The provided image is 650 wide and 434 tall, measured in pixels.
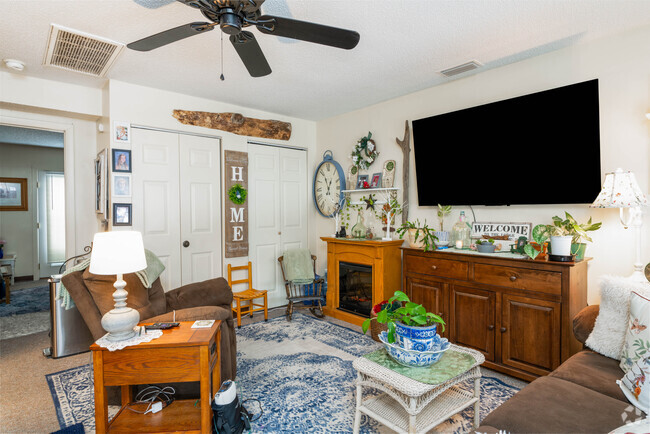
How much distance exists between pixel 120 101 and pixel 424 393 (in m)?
3.62

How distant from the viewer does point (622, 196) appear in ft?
7.18

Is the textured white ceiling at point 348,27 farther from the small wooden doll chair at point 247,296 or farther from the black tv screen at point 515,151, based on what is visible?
the small wooden doll chair at point 247,296

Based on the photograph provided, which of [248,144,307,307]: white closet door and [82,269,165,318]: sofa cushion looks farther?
[248,144,307,307]: white closet door

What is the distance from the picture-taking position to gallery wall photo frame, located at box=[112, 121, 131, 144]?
340 cm

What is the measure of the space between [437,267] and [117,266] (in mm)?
2424

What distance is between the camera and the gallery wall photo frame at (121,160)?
3.38 meters

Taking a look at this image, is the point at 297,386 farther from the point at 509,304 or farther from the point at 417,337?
the point at 509,304

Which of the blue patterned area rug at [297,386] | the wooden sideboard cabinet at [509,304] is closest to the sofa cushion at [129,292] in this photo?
the blue patterned area rug at [297,386]

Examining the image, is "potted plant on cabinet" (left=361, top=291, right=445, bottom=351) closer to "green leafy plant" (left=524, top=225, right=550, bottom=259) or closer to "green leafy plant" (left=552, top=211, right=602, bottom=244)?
"green leafy plant" (left=524, top=225, right=550, bottom=259)

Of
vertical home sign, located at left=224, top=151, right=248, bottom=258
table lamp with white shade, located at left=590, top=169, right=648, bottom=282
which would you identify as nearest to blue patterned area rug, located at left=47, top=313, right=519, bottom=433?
vertical home sign, located at left=224, top=151, right=248, bottom=258

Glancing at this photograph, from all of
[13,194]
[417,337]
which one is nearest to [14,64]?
[417,337]

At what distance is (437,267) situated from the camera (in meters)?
3.07

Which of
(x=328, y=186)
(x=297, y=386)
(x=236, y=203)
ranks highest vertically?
(x=328, y=186)

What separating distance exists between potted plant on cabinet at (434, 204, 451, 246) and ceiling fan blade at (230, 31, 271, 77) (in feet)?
6.87
